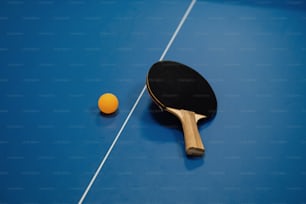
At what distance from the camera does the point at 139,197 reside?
137 cm

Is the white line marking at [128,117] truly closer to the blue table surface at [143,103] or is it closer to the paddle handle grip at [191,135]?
the blue table surface at [143,103]

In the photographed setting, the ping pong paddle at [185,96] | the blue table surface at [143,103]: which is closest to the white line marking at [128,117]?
the blue table surface at [143,103]

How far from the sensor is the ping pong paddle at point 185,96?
Result: 1.50 meters

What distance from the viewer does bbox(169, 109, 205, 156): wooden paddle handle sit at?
147 centimetres

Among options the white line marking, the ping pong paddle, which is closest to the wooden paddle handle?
the ping pong paddle

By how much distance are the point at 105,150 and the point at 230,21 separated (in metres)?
1.22

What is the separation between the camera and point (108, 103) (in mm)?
1609

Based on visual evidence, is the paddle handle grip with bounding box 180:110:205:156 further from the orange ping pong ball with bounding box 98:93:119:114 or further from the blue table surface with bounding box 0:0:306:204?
the orange ping pong ball with bounding box 98:93:119:114

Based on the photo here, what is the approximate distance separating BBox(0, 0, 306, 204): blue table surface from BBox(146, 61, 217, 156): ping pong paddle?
2.8 inches

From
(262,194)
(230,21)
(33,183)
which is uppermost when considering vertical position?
(230,21)

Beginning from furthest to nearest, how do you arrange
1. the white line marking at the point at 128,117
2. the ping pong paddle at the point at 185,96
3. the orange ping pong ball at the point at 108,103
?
the orange ping pong ball at the point at 108,103
the ping pong paddle at the point at 185,96
the white line marking at the point at 128,117

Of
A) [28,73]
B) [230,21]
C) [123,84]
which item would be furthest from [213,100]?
[28,73]

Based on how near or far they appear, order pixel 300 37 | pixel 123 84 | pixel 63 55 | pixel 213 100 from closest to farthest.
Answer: pixel 213 100, pixel 123 84, pixel 63 55, pixel 300 37

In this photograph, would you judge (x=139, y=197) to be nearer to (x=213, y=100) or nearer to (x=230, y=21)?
(x=213, y=100)
